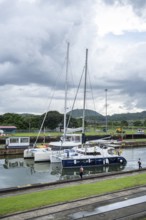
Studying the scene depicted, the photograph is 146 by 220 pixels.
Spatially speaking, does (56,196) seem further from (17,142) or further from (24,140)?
(24,140)

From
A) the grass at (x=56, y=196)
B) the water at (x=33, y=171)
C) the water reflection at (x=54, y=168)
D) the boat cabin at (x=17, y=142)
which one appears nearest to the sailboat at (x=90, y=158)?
the water reflection at (x=54, y=168)

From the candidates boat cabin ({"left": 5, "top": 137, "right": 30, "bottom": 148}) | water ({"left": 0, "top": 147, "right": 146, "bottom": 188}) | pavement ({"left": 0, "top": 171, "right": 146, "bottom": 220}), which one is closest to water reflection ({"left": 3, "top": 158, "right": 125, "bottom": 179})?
water ({"left": 0, "top": 147, "right": 146, "bottom": 188})

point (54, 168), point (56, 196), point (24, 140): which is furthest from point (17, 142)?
point (56, 196)

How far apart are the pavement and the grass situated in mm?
600

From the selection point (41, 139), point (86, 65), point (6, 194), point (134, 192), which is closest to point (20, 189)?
point (6, 194)

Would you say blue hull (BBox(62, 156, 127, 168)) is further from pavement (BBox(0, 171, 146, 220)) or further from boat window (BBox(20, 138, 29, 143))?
pavement (BBox(0, 171, 146, 220))

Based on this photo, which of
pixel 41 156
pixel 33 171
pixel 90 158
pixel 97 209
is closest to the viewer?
pixel 97 209

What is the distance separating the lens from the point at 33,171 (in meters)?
43.2

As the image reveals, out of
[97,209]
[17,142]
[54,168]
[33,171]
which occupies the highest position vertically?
[17,142]

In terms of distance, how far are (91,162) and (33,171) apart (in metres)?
8.81

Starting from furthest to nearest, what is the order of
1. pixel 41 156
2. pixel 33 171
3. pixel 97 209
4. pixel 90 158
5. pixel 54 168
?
pixel 41 156 < pixel 90 158 < pixel 54 168 < pixel 33 171 < pixel 97 209

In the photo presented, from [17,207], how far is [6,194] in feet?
15.4

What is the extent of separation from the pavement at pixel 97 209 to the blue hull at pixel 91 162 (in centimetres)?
2241

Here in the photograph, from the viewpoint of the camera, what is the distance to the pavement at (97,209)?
17.5 meters
